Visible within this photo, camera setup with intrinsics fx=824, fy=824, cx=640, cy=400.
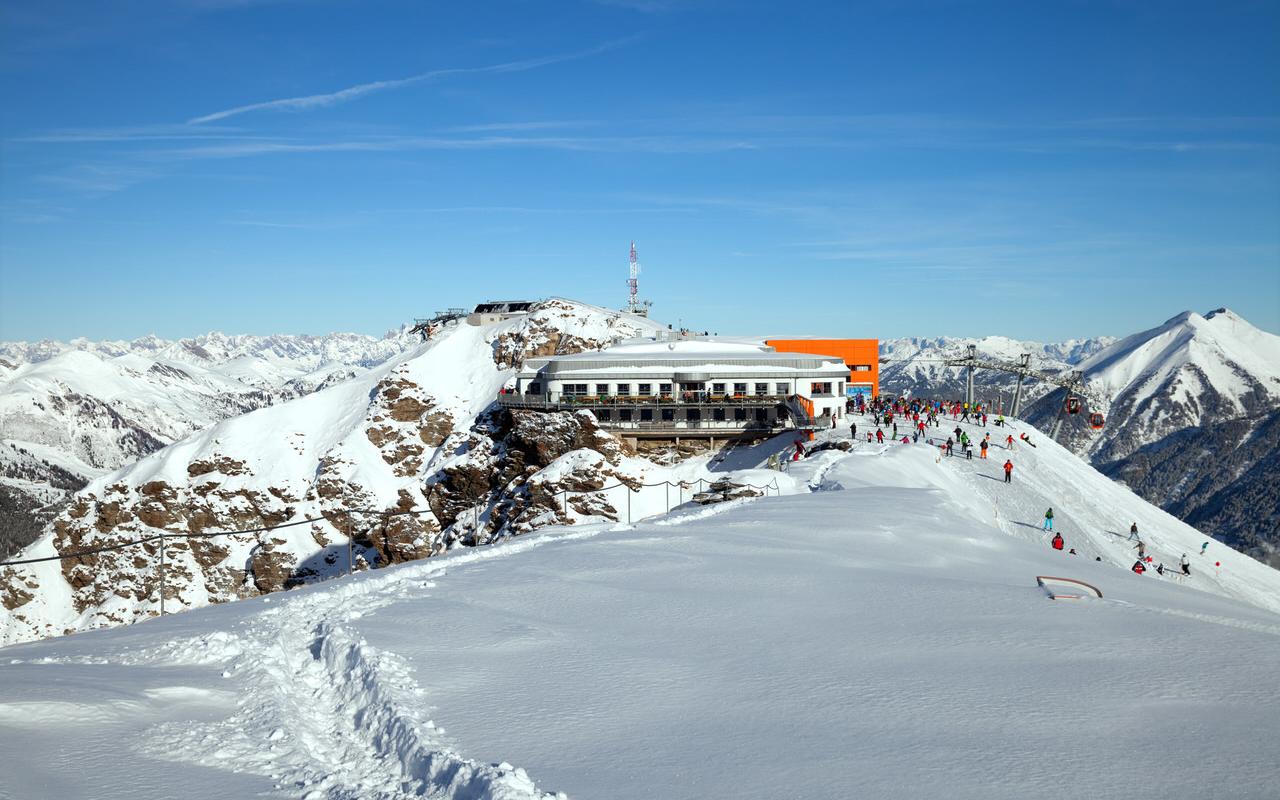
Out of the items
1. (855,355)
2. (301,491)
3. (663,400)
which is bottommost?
(301,491)

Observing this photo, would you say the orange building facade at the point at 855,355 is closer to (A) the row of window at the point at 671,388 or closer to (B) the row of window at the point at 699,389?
(B) the row of window at the point at 699,389

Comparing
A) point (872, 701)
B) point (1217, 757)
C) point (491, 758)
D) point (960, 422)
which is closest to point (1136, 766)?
point (1217, 757)

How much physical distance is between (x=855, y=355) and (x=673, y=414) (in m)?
31.2

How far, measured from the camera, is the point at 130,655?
13.6 m

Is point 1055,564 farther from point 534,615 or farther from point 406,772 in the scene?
point 406,772

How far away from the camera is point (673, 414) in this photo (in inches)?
2896

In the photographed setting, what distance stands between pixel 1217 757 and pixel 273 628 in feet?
47.1

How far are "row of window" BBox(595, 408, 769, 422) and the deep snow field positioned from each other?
5088 cm

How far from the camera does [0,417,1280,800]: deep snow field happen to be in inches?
338

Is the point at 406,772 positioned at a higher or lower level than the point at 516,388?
lower

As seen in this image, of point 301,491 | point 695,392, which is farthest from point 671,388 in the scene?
point 301,491

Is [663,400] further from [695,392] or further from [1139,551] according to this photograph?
[1139,551]

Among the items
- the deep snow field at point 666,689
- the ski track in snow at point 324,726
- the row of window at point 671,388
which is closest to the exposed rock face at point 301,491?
the row of window at point 671,388

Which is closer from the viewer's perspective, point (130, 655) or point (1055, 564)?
point (130, 655)
